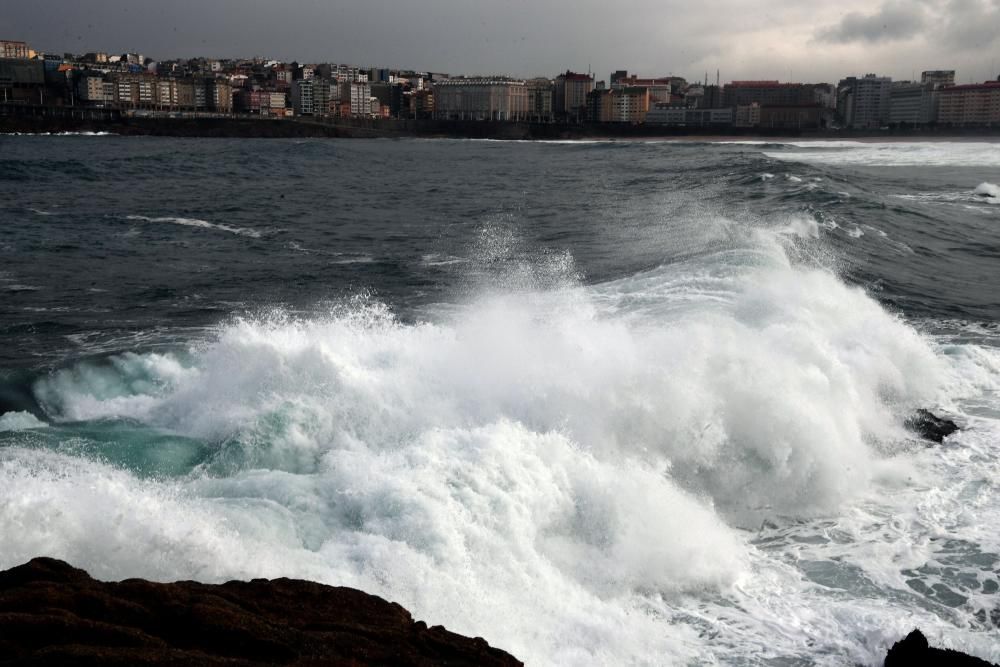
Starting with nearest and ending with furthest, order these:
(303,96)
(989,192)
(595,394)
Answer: (595,394), (989,192), (303,96)

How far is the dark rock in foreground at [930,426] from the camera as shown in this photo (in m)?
12.6

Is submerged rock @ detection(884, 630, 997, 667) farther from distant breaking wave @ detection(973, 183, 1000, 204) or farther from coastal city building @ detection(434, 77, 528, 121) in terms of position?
coastal city building @ detection(434, 77, 528, 121)

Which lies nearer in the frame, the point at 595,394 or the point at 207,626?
the point at 207,626

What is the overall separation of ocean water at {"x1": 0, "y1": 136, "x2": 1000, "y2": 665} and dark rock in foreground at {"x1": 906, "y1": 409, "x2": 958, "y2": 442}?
0.68 feet

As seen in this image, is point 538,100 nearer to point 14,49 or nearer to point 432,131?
point 432,131

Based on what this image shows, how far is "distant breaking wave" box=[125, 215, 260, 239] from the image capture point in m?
28.1

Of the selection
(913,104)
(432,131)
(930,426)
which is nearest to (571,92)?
(432,131)

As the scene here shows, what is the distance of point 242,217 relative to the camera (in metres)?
31.8

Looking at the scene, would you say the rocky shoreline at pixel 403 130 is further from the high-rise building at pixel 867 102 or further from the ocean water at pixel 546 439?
the ocean water at pixel 546 439

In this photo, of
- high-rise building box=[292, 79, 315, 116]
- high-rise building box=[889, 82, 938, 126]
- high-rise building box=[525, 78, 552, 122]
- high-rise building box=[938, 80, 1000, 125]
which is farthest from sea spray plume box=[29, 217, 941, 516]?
high-rise building box=[525, 78, 552, 122]

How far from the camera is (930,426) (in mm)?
12859

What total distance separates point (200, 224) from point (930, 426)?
2308 centimetres

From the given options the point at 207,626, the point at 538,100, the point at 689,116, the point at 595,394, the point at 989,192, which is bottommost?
the point at 595,394

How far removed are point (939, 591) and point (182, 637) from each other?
21.9ft
